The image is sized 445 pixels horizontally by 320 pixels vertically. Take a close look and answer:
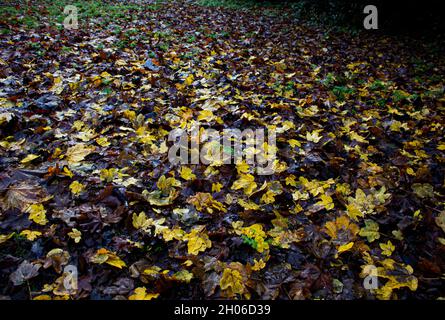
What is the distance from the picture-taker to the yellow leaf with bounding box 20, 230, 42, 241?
6.53ft

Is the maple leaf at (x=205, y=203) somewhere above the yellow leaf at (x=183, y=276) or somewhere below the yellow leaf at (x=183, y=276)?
above

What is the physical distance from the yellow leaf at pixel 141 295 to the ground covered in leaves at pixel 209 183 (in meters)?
0.01

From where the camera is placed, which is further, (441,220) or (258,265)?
(441,220)

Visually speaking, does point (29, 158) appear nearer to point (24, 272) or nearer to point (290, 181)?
point (24, 272)

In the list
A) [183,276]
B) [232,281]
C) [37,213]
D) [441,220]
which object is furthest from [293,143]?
[37,213]

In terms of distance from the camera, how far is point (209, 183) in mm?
2598

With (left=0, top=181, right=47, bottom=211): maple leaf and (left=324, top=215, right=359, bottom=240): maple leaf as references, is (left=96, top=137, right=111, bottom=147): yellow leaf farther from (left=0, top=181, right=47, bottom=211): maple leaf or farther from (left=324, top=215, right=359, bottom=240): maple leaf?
(left=324, top=215, right=359, bottom=240): maple leaf

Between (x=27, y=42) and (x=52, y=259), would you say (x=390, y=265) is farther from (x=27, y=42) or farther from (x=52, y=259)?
(x=27, y=42)

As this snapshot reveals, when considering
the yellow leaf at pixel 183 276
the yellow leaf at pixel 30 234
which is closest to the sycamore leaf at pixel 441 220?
the yellow leaf at pixel 183 276

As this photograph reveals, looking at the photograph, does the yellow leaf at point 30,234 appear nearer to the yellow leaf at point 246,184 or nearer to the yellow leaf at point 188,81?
the yellow leaf at point 246,184

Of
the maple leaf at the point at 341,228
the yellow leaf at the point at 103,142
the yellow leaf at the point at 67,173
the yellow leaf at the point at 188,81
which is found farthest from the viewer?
the yellow leaf at the point at 188,81

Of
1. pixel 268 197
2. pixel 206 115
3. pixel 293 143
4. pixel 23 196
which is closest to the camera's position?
pixel 23 196

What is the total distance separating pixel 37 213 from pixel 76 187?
343 mm

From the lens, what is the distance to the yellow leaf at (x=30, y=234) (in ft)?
6.53
